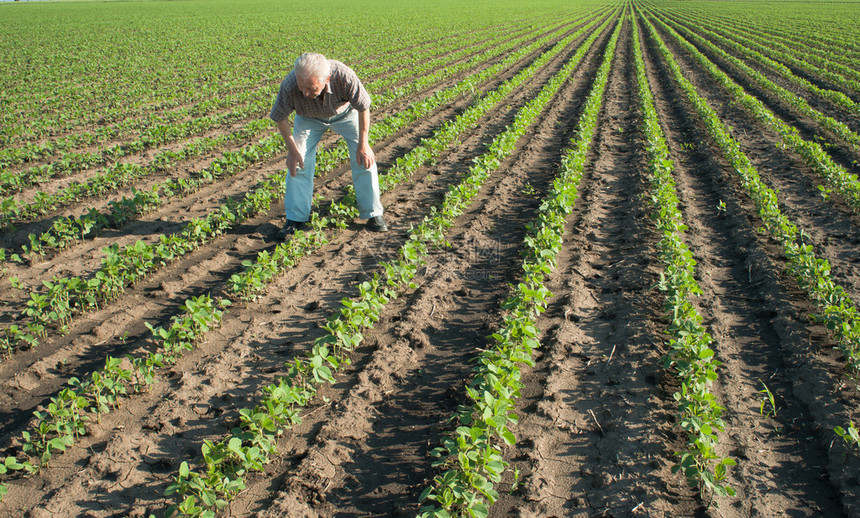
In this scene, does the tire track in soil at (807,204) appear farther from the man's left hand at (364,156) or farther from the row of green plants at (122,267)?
the row of green plants at (122,267)

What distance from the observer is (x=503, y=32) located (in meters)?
29.6

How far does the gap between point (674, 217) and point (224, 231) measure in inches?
200

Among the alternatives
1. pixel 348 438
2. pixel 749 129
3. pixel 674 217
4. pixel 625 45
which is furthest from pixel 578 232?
pixel 625 45

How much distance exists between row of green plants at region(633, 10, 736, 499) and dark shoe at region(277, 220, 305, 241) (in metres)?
3.79

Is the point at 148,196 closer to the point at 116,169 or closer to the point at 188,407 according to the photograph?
the point at 116,169

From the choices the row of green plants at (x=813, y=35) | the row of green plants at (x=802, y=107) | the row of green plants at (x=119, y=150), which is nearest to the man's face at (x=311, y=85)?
the row of green plants at (x=119, y=150)

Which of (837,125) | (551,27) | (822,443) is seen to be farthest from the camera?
(551,27)

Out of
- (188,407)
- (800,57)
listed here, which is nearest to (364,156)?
(188,407)

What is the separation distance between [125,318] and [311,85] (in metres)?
2.56

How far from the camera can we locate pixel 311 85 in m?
4.71

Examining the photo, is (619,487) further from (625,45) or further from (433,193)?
(625,45)

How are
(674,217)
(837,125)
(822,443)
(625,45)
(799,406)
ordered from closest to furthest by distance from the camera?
(822,443) → (799,406) → (674,217) → (837,125) → (625,45)

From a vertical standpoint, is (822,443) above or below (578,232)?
below

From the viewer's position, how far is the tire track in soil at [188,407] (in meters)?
2.77
